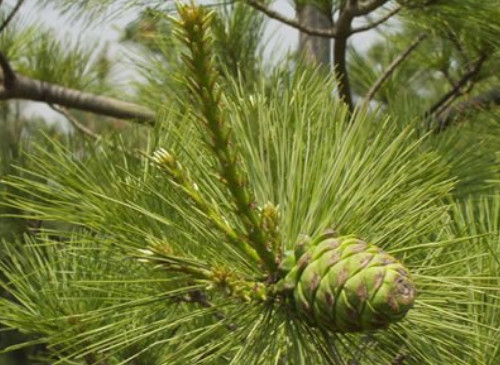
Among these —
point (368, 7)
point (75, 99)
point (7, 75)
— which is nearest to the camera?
point (368, 7)

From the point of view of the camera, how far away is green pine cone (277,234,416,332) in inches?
19.6

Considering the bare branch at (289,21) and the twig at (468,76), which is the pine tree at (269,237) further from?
the twig at (468,76)

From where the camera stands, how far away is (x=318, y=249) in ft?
1.75

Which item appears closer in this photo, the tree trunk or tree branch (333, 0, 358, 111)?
tree branch (333, 0, 358, 111)

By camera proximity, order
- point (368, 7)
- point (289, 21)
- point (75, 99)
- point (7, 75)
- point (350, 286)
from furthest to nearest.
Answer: point (75, 99), point (7, 75), point (289, 21), point (368, 7), point (350, 286)

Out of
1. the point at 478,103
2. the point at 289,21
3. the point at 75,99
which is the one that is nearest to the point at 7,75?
the point at 75,99

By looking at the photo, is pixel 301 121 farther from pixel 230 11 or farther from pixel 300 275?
pixel 230 11

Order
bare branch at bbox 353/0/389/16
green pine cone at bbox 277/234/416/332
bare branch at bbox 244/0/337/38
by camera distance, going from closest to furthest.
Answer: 1. green pine cone at bbox 277/234/416/332
2. bare branch at bbox 353/0/389/16
3. bare branch at bbox 244/0/337/38

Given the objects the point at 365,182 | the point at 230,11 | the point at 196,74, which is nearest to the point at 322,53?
the point at 230,11

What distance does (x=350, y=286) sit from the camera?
50 cm

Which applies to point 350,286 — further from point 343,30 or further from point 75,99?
point 75,99

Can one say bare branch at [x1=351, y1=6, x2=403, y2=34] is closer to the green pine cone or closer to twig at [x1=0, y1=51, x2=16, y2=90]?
twig at [x1=0, y1=51, x2=16, y2=90]

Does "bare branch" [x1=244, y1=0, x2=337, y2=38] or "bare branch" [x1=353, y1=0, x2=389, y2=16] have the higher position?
"bare branch" [x1=353, y1=0, x2=389, y2=16]

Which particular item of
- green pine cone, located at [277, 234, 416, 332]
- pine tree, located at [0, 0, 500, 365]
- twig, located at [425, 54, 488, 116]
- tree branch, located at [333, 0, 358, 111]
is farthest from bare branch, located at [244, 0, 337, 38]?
green pine cone, located at [277, 234, 416, 332]
